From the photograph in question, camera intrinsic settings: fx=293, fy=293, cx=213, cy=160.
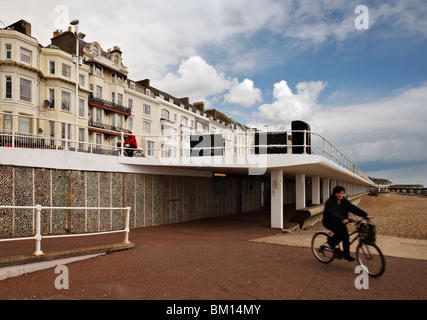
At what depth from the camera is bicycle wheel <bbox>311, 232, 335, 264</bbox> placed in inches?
232

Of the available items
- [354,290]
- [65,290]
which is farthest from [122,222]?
[354,290]

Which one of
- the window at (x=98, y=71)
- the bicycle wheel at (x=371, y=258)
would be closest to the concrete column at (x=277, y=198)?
the bicycle wheel at (x=371, y=258)

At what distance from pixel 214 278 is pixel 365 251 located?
2.81m

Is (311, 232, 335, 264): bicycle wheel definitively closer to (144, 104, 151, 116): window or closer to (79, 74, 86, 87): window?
(79, 74, 86, 87): window

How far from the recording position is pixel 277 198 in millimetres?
12508

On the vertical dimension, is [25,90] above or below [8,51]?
below

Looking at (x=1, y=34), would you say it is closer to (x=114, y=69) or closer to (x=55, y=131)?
(x=55, y=131)

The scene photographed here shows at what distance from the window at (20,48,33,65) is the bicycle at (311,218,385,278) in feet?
101

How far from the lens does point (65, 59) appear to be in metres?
30.2

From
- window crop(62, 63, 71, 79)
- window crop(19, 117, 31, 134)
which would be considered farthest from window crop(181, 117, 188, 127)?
window crop(19, 117, 31, 134)

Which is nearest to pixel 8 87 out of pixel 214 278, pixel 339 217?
pixel 214 278

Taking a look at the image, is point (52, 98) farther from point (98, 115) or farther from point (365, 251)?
point (365, 251)

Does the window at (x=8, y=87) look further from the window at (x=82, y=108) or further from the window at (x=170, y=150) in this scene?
the window at (x=170, y=150)
